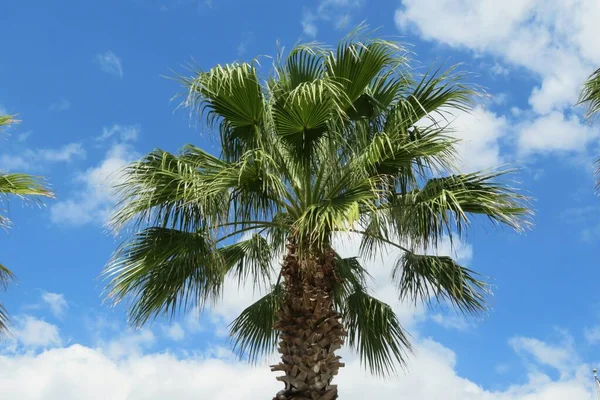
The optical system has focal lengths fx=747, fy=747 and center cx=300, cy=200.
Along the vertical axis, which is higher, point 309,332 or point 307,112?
point 307,112

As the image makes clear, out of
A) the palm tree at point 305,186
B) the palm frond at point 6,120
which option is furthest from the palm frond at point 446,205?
the palm frond at point 6,120

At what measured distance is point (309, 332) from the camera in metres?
8.30

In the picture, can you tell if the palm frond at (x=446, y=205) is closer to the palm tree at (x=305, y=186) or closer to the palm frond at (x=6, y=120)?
the palm tree at (x=305, y=186)

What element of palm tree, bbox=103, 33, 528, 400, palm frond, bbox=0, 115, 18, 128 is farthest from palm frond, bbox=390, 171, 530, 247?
palm frond, bbox=0, 115, 18, 128

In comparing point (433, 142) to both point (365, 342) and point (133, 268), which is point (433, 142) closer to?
point (365, 342)

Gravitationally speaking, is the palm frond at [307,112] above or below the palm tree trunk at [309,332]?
above

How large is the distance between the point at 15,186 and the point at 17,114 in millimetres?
899

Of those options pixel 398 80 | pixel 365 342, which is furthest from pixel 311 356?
pixel 398 80

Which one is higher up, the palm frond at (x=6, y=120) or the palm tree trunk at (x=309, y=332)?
the palm frond at (x=6, y=120)

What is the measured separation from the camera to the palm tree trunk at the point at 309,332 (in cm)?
819

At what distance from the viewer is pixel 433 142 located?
8438 millimetres

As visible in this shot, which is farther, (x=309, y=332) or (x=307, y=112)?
(x=309, y=332)

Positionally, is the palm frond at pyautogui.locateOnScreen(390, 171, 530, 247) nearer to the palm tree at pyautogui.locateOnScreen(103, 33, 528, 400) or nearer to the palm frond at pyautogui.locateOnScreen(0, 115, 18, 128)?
the palm tree at pyautogui.locateOnScreen(103, 33, 528, 400)

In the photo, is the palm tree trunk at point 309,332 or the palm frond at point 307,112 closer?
the palm frond at point 307,112
